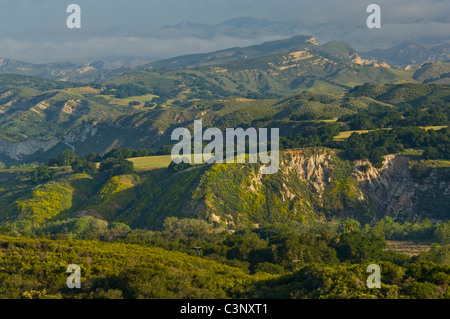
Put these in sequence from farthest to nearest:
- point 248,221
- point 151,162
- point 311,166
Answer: point 151,162
point 311,166
point 248,221

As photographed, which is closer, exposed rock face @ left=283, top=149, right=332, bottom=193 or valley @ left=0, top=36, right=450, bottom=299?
valley @ left=0, top=36, right=450, bottom=299

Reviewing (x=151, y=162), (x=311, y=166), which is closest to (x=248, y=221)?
(x=311, y=166)

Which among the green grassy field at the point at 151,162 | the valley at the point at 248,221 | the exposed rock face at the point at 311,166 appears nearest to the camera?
the valley at the point at 248,221

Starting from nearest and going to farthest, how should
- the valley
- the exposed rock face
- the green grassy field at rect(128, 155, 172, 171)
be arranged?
the valley → the exposed rock face → the green grassy field at rect(128, 155, 172, 171)

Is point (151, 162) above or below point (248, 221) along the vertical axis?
above

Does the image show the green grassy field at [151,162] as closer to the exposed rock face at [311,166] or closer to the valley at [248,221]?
the valley at [248,221]

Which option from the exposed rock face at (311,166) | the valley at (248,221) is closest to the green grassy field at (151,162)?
the valley at (248,221)

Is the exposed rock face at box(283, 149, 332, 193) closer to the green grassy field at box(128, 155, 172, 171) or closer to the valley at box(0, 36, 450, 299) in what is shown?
the valley at box(0, 36, 450, 299)

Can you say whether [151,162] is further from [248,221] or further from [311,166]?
[248,221]

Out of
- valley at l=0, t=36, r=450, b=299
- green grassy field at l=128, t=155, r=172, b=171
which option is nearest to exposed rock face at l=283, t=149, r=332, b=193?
valley at l=0, t=36, r=450, b=299

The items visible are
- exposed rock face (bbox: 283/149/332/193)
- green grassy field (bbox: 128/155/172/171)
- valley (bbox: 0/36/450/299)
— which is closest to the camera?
valley (bbox: 0/36/450/299)

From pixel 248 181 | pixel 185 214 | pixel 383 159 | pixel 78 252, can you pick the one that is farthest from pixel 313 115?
pixel 78 252
